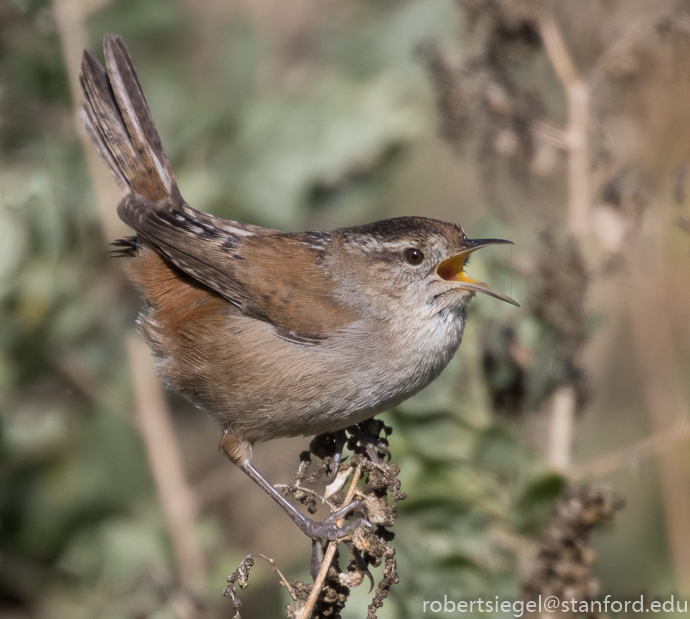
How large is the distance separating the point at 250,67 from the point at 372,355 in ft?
10.3

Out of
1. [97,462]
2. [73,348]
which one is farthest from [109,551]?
[73,348]

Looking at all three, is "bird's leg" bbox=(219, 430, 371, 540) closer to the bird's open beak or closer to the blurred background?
the blurred background

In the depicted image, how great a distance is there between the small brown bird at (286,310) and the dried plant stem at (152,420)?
0.94m

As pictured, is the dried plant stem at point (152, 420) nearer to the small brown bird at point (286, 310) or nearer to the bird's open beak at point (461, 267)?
the small brown bird at point (286, 310)

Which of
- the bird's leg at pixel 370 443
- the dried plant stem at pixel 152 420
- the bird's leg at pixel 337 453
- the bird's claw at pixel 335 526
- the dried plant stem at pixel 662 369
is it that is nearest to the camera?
the bird's claw at pixel 335 526

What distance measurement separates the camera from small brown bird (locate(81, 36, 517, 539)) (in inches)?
123

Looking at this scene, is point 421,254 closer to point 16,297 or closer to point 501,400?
point 501,400

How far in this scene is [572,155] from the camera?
392cm

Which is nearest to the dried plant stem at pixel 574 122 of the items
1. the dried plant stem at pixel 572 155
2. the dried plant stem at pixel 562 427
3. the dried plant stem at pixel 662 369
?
the dried plant stem at pixel 572 155

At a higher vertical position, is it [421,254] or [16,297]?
[421,254]

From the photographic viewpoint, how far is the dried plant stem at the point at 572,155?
380 centimetres

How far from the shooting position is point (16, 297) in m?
4.21

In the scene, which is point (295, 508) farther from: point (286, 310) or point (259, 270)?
point (259, 270)

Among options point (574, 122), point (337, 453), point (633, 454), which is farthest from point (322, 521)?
point (574, 122)
